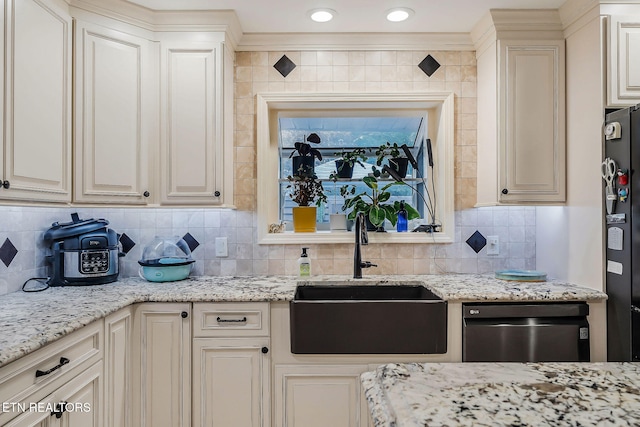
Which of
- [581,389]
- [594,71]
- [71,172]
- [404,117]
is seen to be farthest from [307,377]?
[594,71]

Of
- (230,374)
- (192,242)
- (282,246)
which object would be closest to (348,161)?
(282,246)

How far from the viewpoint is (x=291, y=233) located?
2.62 m

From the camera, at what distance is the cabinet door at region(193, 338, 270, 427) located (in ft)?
6.40

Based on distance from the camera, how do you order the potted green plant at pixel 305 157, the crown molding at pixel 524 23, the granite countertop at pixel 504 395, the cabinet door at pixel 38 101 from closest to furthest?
1. the granite countertop at pixel 504 395
2. the cabinet door at pixel 38 101
3. the crown molding at pixel 524 23
4. the potted green plant at pixel 305 157

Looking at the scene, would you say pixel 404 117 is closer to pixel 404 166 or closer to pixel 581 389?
pixel 404 166

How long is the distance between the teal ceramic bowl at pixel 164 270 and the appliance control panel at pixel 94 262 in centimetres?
18

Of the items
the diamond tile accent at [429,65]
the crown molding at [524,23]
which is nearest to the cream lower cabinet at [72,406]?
the diamond tile accent at [429,65]

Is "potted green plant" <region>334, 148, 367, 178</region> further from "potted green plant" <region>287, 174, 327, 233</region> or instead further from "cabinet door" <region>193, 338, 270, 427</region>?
"cabinet door" <region>193, 338, 270, 427</region>

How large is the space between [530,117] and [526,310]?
1068 millimetres

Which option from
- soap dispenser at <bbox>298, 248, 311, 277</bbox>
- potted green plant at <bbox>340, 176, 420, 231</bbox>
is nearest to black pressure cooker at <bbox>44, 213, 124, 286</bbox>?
soap dispenser at <bbox>298, 248, 311, 277</bbox>

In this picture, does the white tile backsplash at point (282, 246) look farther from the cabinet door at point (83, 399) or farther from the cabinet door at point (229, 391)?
the cabinet door at point (83, 399)

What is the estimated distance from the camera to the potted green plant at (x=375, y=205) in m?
2.57

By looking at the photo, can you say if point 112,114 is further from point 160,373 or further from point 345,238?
point 345,238

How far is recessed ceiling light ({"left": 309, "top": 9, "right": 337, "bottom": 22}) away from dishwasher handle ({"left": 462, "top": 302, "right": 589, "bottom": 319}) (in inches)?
68.6
